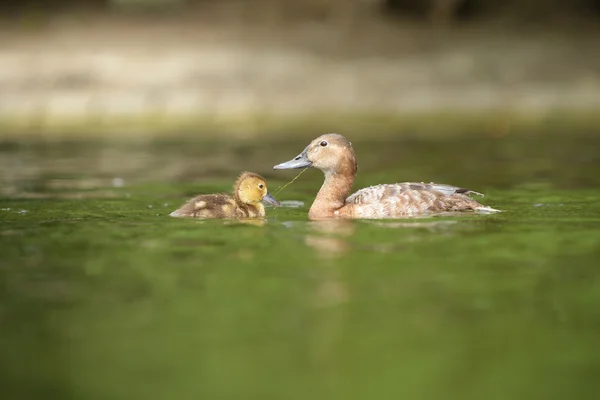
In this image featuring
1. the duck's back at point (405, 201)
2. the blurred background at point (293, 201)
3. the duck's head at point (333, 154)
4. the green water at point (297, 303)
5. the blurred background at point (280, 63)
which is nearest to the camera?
the green water at point (297, 303)

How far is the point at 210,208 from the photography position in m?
9.28

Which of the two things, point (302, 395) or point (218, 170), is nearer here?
point (302, 395)

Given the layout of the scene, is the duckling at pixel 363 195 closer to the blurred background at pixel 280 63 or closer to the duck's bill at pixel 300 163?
the duck's bill at pixel 300 163

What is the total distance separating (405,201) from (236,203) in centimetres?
144

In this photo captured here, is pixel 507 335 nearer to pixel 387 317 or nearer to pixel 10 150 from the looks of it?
pixel 387 317

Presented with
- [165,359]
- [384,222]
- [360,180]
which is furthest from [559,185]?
[165,359]

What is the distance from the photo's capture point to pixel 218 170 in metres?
14.3

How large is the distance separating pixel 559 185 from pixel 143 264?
575 centimetres

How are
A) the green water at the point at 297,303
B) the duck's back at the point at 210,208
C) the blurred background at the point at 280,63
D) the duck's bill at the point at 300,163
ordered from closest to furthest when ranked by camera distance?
the green water at the point at 297,303 < the duck's back at the point at 210,208 < the duck's bill at the point at 300,163 < the blurred background at the point at 280,63

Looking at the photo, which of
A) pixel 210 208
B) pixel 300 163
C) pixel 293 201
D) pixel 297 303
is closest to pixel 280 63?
pixel 293 201

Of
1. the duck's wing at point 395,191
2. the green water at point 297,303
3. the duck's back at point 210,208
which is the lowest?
the green water at point 297,303

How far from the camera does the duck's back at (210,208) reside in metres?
9.24

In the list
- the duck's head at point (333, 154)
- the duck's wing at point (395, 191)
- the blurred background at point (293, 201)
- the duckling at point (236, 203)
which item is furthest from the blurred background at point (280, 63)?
the duck's wing at point (395, 191)

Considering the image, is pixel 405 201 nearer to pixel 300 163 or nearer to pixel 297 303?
pixel 300 163
